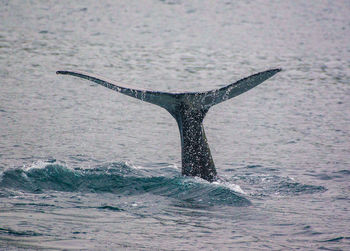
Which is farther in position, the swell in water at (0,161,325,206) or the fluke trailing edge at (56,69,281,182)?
the fluke trailing edge at (56,69,281,182)

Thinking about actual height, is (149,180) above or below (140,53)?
below

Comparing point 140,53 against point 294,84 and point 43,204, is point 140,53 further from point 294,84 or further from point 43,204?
point 43,204

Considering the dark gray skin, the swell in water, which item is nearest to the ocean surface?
the swell in water

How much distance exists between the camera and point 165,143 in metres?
13.1

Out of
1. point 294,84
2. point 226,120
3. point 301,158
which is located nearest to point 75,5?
point 294,84

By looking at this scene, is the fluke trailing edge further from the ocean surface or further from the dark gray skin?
the ocean surface

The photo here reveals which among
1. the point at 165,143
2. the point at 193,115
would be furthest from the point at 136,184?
the point at 165,143

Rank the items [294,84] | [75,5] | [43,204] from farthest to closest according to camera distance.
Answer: [75,5], [294,84], [43,204]

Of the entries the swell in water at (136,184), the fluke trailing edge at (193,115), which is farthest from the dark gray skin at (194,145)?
the swell in water at (136,184)

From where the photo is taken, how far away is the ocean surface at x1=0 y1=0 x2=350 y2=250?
833cm

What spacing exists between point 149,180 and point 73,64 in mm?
10143

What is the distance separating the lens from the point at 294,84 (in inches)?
718

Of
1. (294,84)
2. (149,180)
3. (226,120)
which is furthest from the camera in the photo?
(294,84)

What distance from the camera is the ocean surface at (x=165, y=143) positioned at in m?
8.33
